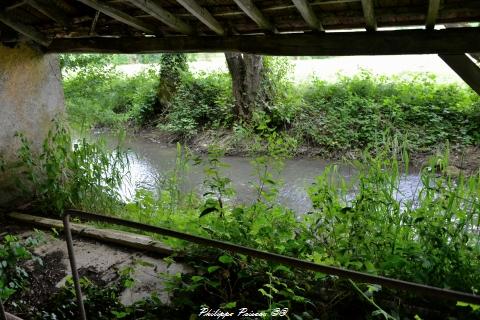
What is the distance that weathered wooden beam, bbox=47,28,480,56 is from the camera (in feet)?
9.50

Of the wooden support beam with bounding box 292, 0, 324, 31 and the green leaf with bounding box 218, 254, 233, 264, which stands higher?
the wooden support beam with bounding box 292, 0, 324, 31

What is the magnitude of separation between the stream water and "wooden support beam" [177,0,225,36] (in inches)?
120

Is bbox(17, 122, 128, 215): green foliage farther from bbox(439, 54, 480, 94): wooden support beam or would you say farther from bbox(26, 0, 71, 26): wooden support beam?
bbox(439, 54, 480, 94): wooden support beam

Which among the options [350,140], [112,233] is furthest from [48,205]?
[350,140]

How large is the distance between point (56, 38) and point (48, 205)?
2.18 meters

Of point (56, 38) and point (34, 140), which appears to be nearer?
point (56, 38)

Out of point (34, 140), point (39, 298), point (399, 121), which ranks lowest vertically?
point (39, 298)

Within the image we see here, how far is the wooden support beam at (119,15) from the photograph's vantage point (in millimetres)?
3537

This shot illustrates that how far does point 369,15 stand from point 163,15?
5.85 ft

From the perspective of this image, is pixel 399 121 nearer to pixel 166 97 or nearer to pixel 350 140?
pixel 350 140

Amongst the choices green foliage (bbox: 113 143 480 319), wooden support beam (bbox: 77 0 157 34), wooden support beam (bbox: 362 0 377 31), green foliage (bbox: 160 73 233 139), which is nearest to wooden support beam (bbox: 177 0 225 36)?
wooden support beam (bbox: 77 0 157 34)

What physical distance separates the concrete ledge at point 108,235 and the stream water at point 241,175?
47.6 inches

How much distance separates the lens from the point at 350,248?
3211mm

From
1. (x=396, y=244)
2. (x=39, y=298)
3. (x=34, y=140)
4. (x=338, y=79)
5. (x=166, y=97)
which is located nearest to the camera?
(x=396, y=244)
